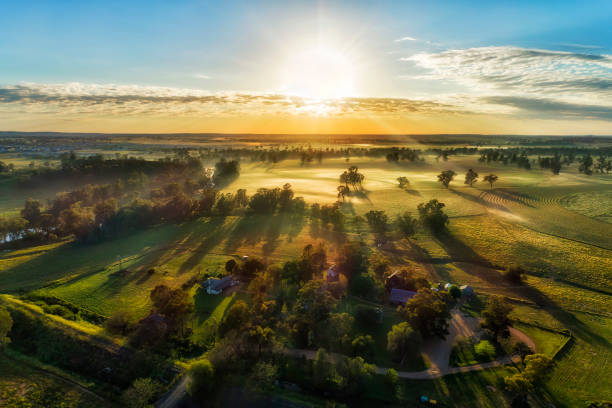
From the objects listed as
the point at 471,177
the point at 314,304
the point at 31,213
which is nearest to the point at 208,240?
the point at 314,304

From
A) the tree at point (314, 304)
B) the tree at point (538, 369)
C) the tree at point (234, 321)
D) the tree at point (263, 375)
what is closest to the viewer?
the tree at point (538, 369)

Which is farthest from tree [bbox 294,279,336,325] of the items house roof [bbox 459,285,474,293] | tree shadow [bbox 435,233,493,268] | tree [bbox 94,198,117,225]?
tree [bbox 94,198,117,225]

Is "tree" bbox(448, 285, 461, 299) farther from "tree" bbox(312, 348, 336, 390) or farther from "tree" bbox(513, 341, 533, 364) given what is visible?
"tree" bbox(312, 348, 336, 390)

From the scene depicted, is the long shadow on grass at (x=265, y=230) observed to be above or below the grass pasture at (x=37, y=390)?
above

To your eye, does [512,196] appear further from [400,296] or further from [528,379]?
[528,379]

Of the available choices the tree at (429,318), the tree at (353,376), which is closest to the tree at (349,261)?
the tree at (429,318)

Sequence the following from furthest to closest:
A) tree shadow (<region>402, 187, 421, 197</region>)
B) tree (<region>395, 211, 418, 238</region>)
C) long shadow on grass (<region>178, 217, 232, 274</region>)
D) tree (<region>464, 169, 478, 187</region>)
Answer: tree (<region>464, 169, 478, 187</region>) < tree shadow (<region>402, 187, 421, 197</region>) < tree (<region>395, 211, 418, 238</region>) < long shadow on grass (<region>178, 217, 232, 274</region>)

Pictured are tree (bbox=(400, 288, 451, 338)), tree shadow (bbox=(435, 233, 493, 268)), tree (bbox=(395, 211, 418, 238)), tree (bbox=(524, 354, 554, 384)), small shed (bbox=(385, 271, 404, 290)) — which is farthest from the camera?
tree (bbox=(395, 211, 418, 238))

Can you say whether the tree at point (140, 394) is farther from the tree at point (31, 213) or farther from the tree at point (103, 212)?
the tree at point (31, 213)
